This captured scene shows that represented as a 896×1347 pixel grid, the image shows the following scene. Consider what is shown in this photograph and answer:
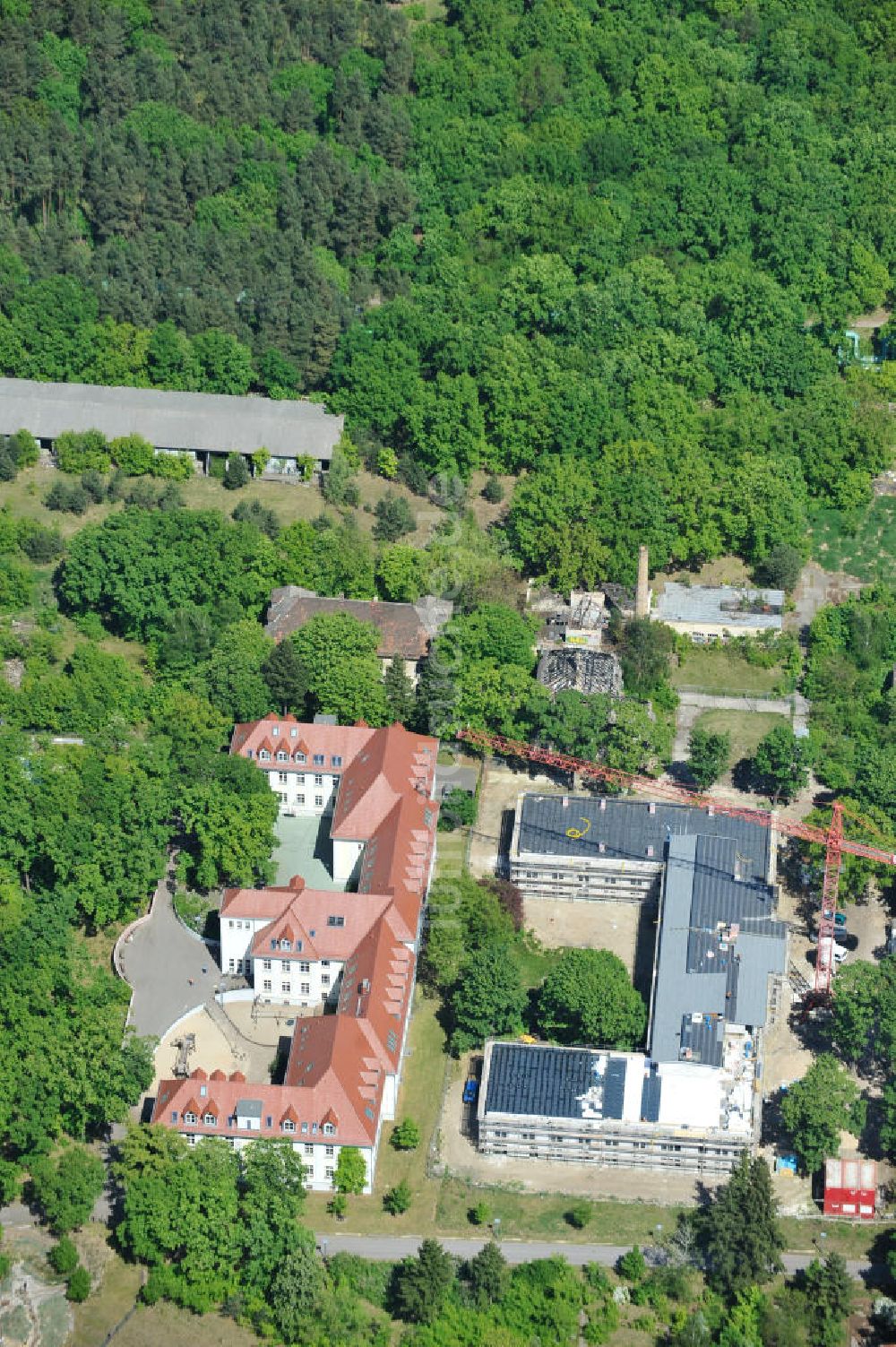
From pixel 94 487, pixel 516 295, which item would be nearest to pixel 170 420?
pixel 94 487

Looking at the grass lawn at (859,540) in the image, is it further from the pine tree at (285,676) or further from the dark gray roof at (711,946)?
the pine tree at (285,676)

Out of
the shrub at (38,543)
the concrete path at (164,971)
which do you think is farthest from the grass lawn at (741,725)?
the shrub at (38,543)

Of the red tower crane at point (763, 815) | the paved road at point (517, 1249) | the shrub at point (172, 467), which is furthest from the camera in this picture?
the shrub at point (172, 467)

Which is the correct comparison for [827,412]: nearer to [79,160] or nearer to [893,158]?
[893,158]

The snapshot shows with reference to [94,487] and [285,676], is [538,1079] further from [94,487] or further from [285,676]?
[94,487]

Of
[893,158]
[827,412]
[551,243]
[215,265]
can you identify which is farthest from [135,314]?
[893,158]

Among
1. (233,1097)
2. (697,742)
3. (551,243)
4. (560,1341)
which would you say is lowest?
(560,1341)
